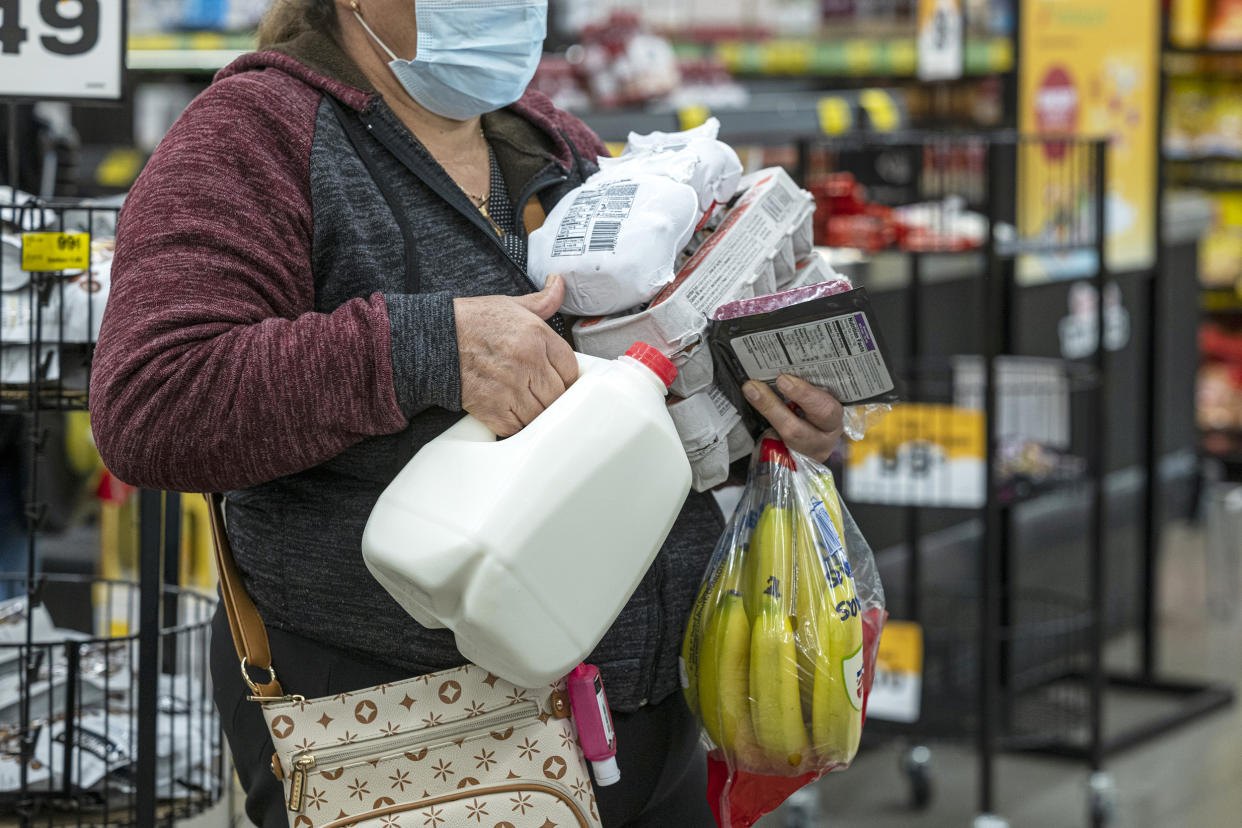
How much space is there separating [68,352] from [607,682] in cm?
84

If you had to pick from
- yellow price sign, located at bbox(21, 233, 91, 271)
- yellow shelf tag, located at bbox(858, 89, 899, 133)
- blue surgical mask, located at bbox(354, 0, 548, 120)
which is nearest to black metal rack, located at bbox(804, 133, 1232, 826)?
yellow shelf tag, located at bbox(858, 89, 899, 133)

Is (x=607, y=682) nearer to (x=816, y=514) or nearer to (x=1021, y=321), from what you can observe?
(x=816, y=514)

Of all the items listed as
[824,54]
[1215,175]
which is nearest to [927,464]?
[824,54]

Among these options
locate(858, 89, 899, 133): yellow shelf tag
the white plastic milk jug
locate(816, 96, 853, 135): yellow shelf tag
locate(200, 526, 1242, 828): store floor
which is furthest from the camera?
locate(858, 89, 899, 133): yellow shelf tag

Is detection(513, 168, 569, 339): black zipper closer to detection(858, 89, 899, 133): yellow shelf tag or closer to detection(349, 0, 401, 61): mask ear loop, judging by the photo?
detection(349, 0, 401, 61): mask ear loop

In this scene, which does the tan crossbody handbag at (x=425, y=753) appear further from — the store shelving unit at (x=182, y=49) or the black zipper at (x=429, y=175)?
the store shelving unit at (x=182, y=49)

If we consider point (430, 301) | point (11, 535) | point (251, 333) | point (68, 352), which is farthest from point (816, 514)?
point (11, 535)

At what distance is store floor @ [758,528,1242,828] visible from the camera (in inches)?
131

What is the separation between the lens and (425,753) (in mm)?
1269

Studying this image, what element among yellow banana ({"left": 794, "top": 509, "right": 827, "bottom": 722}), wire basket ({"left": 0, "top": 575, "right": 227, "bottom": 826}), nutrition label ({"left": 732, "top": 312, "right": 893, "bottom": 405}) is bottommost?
wire basket ({"left": 0, "top": 575, "right": 227, "bottom": 826})

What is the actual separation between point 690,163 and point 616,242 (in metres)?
0.17

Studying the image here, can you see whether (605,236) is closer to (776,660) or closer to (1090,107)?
(776,660)

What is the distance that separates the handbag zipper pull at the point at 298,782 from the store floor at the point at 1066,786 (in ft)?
6.82

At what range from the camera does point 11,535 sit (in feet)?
9.80
